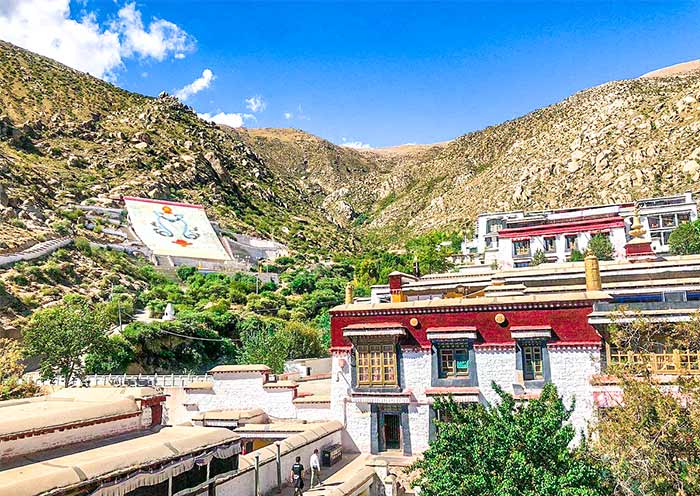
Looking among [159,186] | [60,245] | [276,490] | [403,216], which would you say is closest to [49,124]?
[159,186]

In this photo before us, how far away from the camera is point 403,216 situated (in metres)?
128

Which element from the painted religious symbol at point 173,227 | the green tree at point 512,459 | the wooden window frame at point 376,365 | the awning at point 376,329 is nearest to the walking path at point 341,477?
the green tree at point 512,459

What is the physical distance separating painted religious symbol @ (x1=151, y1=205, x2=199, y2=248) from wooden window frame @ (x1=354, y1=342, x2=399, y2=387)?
65.9m

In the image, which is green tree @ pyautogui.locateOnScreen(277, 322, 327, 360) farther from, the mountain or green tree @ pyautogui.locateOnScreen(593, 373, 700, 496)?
the mountain

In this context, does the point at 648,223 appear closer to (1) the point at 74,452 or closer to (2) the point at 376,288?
(2) the point at 376,288

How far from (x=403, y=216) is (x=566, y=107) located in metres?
40.3

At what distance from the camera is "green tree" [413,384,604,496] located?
10.9 meters

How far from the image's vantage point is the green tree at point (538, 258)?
44000 mm

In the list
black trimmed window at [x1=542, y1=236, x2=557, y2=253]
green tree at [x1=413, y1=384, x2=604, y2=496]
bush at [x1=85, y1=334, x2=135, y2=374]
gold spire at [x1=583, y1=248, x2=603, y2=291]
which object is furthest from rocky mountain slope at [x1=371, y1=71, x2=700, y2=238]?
green tree at [x1=413, y1=384, x2=604, y2=496]

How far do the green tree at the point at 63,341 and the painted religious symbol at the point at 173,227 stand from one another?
47298 millimetres

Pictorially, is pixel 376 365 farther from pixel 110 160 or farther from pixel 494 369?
pixel 110 160

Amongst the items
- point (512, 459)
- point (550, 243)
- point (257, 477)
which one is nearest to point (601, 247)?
point (550, 243)

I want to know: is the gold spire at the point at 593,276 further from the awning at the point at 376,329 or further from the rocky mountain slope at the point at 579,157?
the rocky mountain slope at the point at 579,157

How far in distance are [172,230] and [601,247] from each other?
59620 mm
